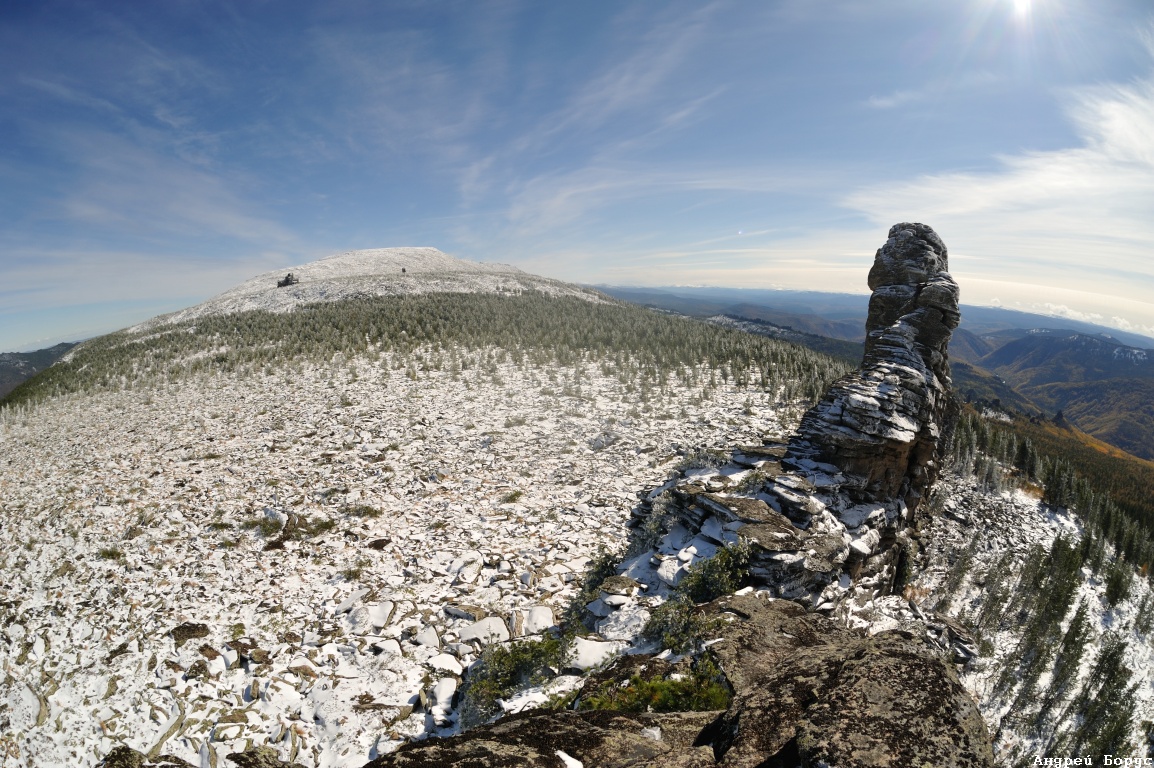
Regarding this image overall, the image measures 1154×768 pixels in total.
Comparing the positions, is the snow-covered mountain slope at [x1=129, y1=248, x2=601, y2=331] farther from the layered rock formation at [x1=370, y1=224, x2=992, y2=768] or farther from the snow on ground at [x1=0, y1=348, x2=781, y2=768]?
the layered rock formation at [x1=370, y1=224, x2=992, y2=768]

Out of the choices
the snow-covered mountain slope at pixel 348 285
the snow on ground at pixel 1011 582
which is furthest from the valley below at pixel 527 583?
the snow-covered mountain slope at pixel 348 285

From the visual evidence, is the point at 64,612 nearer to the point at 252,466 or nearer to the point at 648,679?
the point at 252,466

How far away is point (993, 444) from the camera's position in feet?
126

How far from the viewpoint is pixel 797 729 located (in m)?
4.35

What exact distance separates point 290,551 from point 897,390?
19897 mm

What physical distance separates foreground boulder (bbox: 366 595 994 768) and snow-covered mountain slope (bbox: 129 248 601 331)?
54162 mm

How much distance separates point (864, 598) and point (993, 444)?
36.9 meters

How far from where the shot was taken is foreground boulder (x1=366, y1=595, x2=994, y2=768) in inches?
158

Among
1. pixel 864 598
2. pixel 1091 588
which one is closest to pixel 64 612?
pixel 864 598

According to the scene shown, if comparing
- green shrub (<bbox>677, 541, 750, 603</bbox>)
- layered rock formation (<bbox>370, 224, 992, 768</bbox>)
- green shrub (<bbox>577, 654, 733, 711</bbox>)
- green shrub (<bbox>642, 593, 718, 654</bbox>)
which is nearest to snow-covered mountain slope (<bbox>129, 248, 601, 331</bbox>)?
layered rock formation (<bbox>370, 224, 992, 768</bbox>)

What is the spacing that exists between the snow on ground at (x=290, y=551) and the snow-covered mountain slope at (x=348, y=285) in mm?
31534

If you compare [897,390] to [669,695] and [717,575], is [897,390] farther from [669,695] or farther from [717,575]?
[669,695]

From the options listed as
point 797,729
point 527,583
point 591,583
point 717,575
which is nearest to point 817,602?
point 717,575

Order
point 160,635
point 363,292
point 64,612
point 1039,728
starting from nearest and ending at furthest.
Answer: point 160,635 → point 64,612 → point 1039,728 → point 363,292
